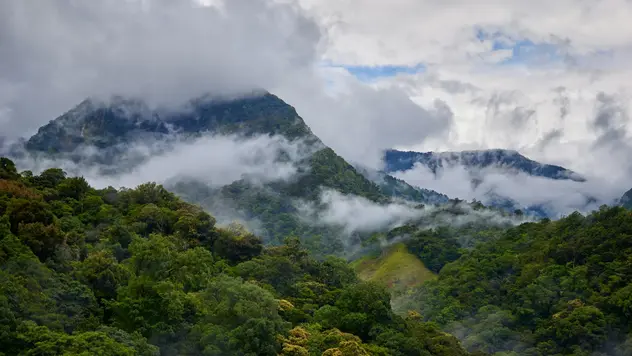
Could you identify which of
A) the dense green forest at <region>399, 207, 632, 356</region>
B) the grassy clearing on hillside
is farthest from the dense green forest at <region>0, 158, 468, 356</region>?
the grassy clearing on hillside

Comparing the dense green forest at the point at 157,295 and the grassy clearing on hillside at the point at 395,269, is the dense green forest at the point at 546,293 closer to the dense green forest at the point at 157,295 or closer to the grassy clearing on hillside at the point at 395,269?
the grassy clearing on hillside at the point at 395,269

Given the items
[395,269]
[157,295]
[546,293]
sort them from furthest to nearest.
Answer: [395,269] < [546,293] < [157,295]

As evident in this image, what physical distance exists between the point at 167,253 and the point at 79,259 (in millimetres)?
7876

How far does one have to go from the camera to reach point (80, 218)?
2665 inches

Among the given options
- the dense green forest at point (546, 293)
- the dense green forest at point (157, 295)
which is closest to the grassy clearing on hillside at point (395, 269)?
the dense green forest at point (546, 293)

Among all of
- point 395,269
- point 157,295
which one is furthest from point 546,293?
point 157,295

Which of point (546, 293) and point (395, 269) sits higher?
point (395, 269)

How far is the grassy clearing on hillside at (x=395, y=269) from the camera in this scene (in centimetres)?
13250

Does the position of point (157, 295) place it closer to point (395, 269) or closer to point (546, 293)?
point (546, 293)

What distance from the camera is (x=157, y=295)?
42.1 metres

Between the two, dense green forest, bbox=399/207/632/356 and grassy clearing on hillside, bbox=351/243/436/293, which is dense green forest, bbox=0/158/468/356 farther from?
grassy clearing on hillside, bbox=351/243/436/293

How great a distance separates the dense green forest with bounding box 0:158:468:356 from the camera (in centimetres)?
3725

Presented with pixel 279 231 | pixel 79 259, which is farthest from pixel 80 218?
pixel 279 231

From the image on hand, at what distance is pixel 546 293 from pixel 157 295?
61.3 meters
